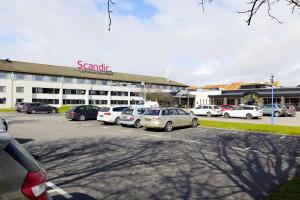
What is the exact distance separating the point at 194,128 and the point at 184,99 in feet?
207

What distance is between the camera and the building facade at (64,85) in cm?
6128

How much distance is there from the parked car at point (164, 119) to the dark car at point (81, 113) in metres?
10.6

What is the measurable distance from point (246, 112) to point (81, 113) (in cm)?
1859

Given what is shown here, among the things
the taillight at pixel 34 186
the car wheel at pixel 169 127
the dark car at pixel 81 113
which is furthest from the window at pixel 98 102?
the taillight at pixel 34 186

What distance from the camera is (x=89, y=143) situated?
13.9 meters

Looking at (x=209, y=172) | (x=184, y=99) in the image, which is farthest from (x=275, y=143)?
(x=184, y=99)

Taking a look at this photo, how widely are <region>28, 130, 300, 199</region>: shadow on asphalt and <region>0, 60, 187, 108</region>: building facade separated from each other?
128ft

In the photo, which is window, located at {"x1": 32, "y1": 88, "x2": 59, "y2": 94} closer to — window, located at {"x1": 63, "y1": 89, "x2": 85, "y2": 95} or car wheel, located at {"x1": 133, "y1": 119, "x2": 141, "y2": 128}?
window, located at {"x1": 63, "y1": 89, "x2": 85, "y2": 95}

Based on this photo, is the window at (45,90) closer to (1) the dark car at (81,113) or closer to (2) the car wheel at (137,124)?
(1) the dark car at (81,113)

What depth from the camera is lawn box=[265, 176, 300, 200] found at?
6.13 metres

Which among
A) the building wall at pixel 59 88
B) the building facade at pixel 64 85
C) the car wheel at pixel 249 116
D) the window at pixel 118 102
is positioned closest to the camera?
the car wheel at pixel 249 116

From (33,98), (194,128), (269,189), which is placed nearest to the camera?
(269,189)

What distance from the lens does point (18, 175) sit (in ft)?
10.3

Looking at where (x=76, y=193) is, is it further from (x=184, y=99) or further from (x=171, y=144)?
(x=184, y=99)
